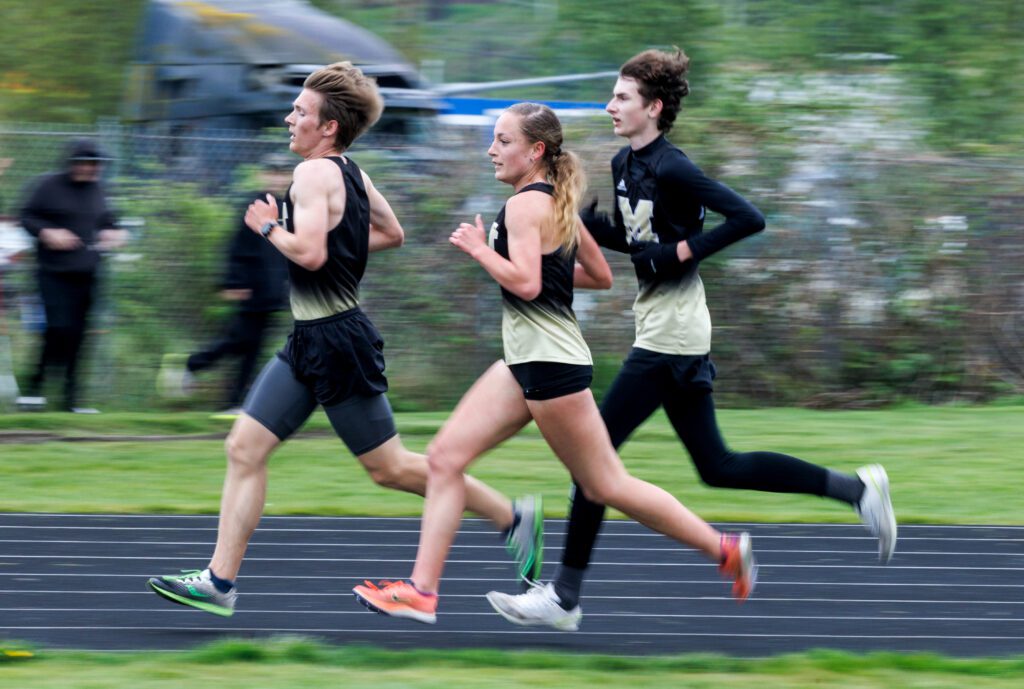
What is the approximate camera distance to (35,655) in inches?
194

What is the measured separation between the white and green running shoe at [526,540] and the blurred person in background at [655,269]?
0.66 feet

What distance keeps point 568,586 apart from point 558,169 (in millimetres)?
1399

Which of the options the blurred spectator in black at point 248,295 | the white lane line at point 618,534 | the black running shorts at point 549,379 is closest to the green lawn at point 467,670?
the black running shorts at point 549,379

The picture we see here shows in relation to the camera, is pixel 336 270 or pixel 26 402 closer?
pixel 336 270

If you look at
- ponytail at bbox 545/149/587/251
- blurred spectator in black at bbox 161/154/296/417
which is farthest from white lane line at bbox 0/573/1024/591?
blurred spectator in black at bbox 161/154/296/417

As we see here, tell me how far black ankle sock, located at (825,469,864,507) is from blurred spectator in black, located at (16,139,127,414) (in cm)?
635

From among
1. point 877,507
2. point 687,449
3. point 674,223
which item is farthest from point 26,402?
point 877,507

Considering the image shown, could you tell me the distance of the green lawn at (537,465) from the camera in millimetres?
8016

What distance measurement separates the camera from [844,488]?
573cm

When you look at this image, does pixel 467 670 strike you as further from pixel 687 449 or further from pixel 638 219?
pixel 638 219

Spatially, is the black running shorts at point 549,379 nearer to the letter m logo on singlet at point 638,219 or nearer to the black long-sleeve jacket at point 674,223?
the black long-sleeve jacket at point 674,223

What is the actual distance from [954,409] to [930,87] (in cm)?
484

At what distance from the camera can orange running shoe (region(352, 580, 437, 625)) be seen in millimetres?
5105

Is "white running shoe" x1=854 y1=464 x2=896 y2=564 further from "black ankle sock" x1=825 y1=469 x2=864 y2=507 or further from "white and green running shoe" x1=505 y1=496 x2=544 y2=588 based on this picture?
"white and green running shoe" x1=505 y1=496 x2=544 y2=588
